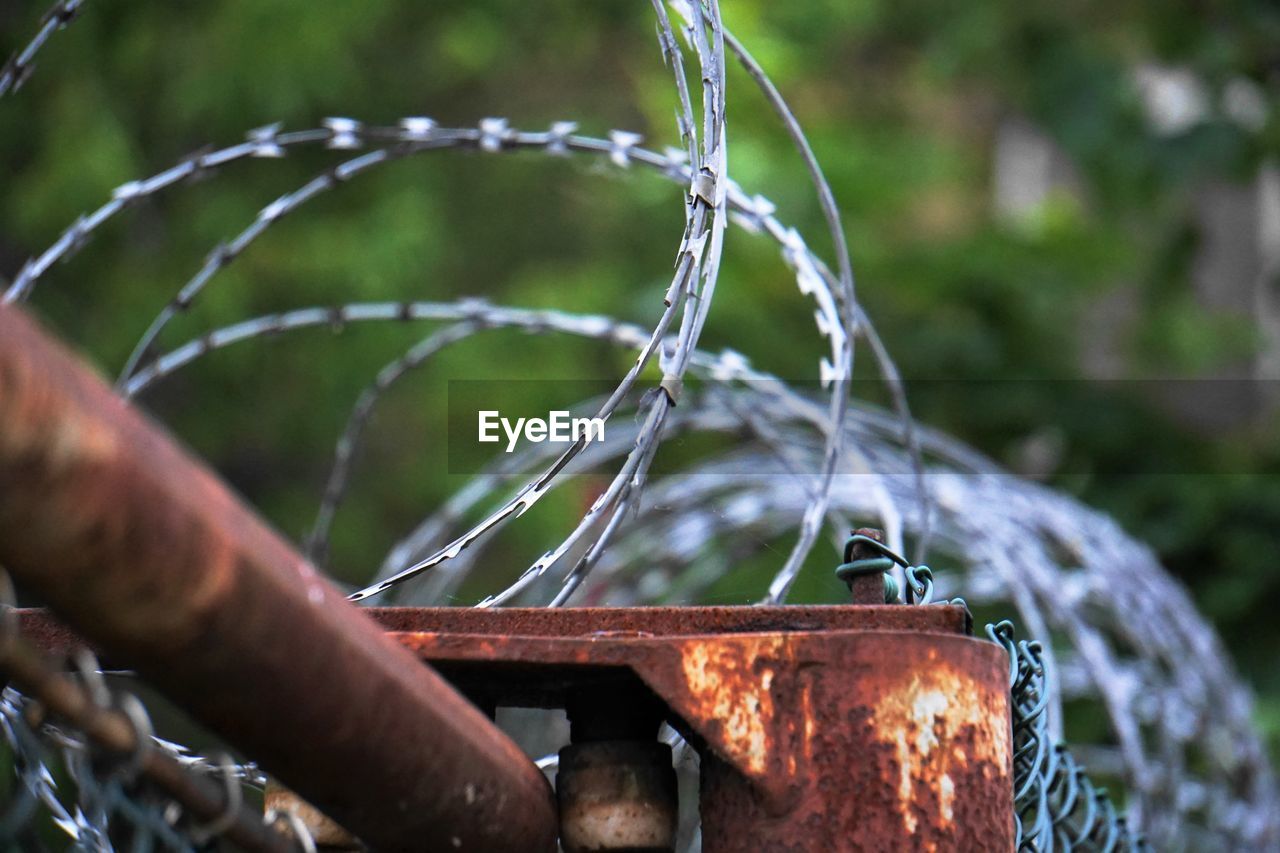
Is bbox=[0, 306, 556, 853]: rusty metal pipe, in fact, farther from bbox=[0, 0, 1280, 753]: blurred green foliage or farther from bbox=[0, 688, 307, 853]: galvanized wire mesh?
bbox=[0, 0, 1280, 753]: blurred green foliage

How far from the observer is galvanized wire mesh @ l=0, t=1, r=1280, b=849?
4.94ft

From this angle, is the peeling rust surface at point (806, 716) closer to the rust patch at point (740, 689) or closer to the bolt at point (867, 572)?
the rust patch at point (740, 689)

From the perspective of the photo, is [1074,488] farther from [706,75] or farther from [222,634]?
[222,634]

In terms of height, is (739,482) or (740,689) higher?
(739,482)

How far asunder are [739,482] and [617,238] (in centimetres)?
664

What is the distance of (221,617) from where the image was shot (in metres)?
0.85

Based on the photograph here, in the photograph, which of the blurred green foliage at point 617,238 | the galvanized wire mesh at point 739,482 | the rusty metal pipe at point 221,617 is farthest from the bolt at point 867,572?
the blurred green foliage at point 617,238

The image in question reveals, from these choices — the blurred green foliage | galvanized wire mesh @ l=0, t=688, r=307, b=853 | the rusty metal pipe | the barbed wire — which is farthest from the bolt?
Result: the blurred green foliage

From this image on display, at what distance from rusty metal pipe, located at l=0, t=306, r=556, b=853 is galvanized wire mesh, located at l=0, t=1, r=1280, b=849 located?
0.33m

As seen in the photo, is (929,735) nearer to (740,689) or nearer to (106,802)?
(740,689)

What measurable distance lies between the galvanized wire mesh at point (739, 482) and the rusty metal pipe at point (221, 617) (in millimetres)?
334

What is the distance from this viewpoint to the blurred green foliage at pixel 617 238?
22.3ft

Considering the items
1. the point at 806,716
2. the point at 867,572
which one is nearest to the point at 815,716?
the point at 806,716

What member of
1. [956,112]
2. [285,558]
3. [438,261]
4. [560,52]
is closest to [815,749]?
[285,558]
